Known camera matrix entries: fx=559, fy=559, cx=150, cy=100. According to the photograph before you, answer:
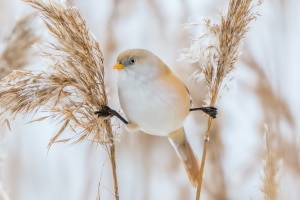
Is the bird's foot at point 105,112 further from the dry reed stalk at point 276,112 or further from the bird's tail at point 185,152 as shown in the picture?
the dry reed stalk at point 276,112

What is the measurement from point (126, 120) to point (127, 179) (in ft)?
3.87

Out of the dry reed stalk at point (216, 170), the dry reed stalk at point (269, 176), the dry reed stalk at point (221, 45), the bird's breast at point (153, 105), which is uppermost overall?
the dry reed stalk at point (221, 45)

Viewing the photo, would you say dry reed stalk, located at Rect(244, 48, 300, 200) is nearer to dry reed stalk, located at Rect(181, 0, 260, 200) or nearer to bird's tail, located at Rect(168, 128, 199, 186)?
bird's tail, located at Rect(168, 128, 199, 186)

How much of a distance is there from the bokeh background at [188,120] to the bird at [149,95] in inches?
8.1

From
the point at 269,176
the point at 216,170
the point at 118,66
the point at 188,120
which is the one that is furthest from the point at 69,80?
the point at 188,120

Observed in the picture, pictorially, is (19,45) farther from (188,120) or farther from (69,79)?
(188,120)

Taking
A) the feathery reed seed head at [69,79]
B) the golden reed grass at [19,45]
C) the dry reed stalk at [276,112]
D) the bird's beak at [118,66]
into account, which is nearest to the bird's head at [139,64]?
the bird's beak at [118,66]

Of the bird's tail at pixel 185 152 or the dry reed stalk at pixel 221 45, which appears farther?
the bird's tail at pixel 185 152

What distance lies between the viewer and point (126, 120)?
98 cm

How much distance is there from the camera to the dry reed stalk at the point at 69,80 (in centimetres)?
85

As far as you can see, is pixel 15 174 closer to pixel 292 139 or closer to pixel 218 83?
pixel 292 139

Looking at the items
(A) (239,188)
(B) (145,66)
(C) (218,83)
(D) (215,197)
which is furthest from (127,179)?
(C) (218,83)

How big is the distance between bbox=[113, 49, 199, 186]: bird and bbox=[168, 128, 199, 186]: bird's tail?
0.02 metres

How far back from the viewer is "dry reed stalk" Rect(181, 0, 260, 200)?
0.89 metres
